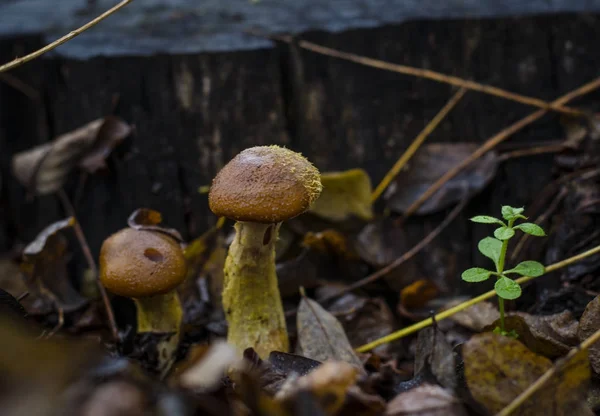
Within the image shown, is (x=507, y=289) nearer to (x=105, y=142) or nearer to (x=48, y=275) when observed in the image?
(x=48, y=275)

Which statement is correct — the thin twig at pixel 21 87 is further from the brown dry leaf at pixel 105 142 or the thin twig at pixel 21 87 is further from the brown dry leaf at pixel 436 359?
the brown dry leaf at pixel 436 359

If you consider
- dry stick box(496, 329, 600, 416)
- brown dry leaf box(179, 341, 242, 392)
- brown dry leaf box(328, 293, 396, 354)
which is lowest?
brown dry leaf box(328, 293, 396, 354)

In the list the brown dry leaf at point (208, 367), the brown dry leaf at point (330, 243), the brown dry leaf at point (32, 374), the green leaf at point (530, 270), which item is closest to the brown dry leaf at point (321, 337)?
the brown dry leaf at point (330, 243)

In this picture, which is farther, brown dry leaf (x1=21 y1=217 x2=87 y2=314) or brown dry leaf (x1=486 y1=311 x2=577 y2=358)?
brown dry leaf (x1=21 y1=217 x2=87 y2=314)

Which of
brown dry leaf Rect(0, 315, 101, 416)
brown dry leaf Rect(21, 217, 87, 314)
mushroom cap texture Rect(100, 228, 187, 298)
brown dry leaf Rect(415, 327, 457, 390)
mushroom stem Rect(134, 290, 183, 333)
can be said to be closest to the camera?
brown dry leaf Rect(0, 315, 101, 416)

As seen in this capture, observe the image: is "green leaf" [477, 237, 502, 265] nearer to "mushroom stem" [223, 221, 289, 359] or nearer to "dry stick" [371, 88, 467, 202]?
"mushroom stem" [223, 221, 289, 359]

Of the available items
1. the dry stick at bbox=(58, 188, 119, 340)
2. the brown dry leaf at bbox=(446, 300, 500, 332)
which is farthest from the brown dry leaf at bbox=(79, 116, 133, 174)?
the brown dry leaf at bbox=(446, 300, 500, 332)
